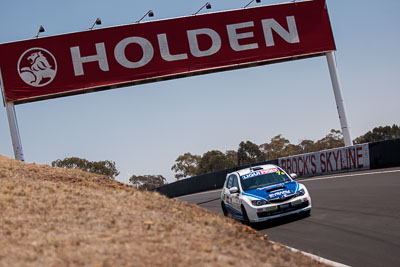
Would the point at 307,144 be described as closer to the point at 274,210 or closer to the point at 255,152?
the point at 255,152

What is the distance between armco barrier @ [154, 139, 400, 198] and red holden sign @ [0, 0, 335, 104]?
19.3 ft

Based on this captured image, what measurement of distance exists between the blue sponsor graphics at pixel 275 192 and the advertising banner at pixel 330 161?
1125cm

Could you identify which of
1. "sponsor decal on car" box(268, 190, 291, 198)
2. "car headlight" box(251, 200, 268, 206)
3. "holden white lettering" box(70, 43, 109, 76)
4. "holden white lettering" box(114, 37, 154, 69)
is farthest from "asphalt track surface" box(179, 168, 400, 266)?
"holden white lettering" box(70, 43, 109, 76)

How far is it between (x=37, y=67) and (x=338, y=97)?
16059mm

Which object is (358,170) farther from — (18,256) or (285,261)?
(18,256)

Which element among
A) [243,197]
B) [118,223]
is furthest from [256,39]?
[118,223]

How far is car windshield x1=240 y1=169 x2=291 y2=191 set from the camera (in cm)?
1336

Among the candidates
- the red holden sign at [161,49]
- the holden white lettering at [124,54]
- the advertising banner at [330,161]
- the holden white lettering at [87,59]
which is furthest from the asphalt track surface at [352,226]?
the holden white lettering at [87,59]

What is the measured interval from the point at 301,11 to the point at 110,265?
25.1 meters

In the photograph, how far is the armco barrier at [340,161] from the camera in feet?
70.2

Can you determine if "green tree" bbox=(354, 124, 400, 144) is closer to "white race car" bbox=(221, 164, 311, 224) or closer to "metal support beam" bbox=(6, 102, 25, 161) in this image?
"metal support beam" bbox=(6, 102, 25, 161)

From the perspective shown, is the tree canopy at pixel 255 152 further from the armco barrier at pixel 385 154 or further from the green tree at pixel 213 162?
the armco barrier at pixel 385 154

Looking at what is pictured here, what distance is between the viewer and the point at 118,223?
7016mm

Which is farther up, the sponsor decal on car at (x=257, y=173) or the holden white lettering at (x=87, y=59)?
the holden white lettering at (x=87, y=59)
